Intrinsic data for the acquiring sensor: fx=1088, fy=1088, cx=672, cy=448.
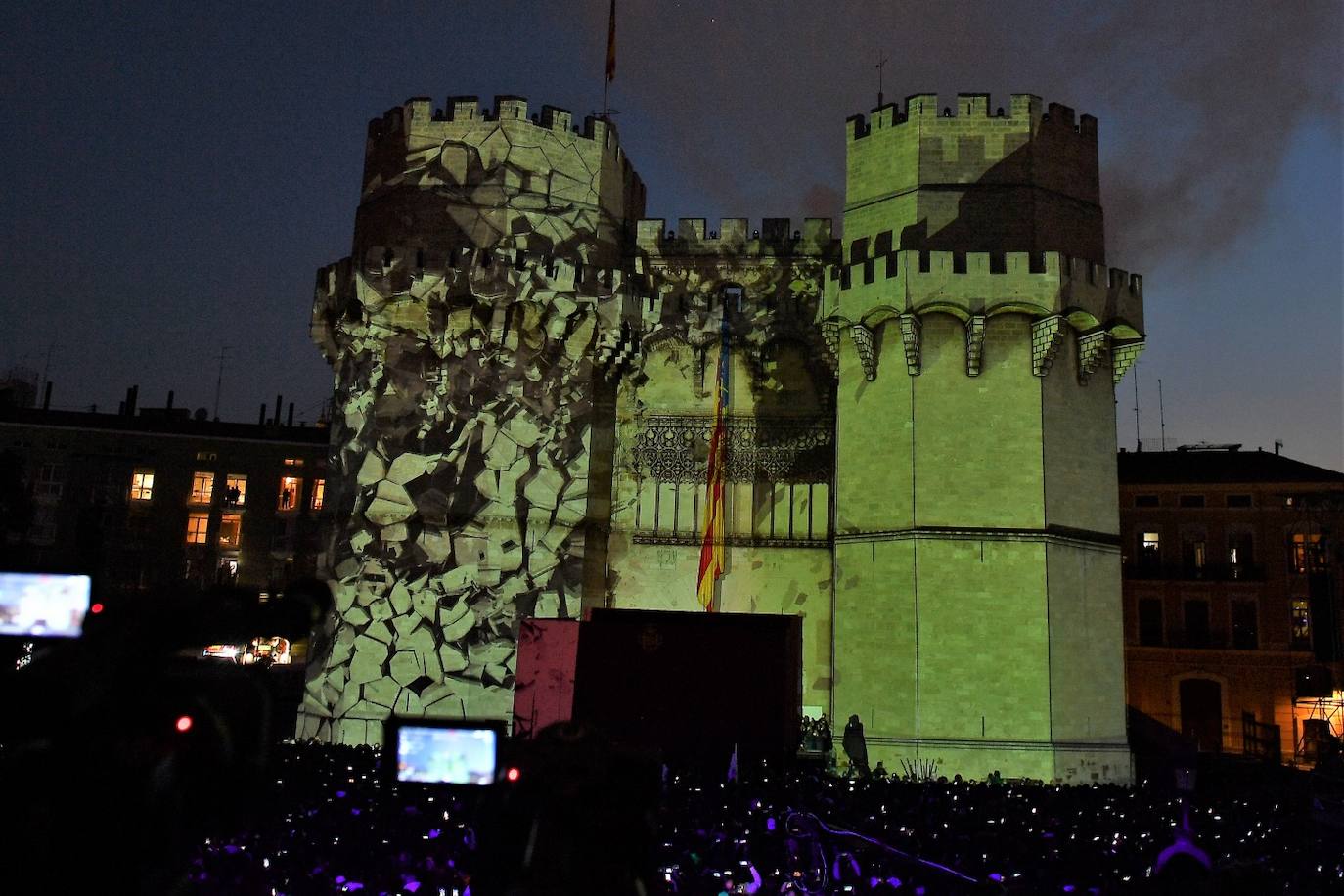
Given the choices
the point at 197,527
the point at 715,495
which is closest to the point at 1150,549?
the point at 715,495

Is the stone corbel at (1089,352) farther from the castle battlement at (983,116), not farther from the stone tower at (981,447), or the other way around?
the castle battlement at (983,116)

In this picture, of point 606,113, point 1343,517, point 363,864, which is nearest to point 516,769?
point 363,864

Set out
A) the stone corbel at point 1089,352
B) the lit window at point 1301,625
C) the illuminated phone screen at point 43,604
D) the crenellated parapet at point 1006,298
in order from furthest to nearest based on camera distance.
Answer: the lit window at point 1301,625 < the stone corbel at point 1089,352 < the crenellated parapet at point 1006,298 < the illuminated phone screen at point 43,604

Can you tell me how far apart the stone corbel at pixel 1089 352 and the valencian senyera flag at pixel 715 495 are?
680 centimetres

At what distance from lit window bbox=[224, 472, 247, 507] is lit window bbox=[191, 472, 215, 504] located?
1.89 feet

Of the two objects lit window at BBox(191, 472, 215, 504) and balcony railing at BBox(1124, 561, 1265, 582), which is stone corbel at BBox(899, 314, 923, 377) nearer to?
balcony railing at BBox(1124, 561, 1265, 582)

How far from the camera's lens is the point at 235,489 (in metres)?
45.8

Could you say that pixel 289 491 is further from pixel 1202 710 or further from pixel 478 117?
pixel 1202 710

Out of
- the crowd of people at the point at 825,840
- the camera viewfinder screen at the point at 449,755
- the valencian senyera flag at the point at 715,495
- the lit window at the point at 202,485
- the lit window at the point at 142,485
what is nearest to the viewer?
the camera viewfinder screen at the point at 449,755

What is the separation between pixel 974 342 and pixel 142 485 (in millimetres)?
37823

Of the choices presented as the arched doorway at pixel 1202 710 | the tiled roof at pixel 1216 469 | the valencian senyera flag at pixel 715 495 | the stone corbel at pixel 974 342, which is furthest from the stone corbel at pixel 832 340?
the arched doorway at pixel 1202 710

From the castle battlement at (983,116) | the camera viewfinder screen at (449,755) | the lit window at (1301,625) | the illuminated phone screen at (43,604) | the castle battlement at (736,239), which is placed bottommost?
the camera viewfinder screen at (449,755)

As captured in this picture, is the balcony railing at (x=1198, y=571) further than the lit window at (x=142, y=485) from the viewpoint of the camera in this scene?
No

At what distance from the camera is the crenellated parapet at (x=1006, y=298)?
63.0 feet
